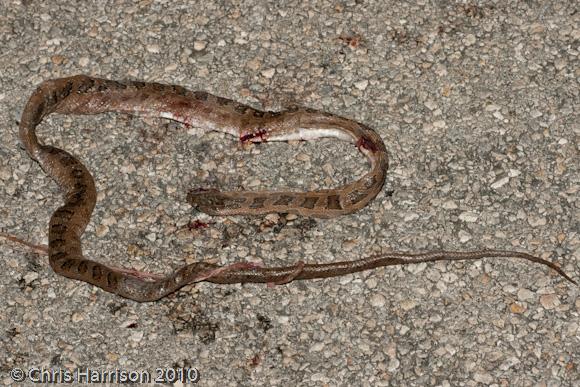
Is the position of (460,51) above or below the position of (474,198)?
above

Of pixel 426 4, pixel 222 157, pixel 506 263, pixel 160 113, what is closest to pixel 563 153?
pixel 506 263

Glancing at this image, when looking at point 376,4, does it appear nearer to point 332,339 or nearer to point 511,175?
point 511,175

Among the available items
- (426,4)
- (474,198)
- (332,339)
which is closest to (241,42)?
(426,4)

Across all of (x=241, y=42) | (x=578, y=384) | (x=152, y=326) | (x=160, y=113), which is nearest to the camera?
(x=578, y=384)

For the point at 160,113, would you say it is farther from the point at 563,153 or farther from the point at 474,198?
the point at 563,153

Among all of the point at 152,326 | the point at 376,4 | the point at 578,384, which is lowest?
the point at 578,384

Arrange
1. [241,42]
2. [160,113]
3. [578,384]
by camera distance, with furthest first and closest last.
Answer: [241,42] < [160,113] < [578,384]

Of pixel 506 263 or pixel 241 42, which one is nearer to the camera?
pixel 506 263
